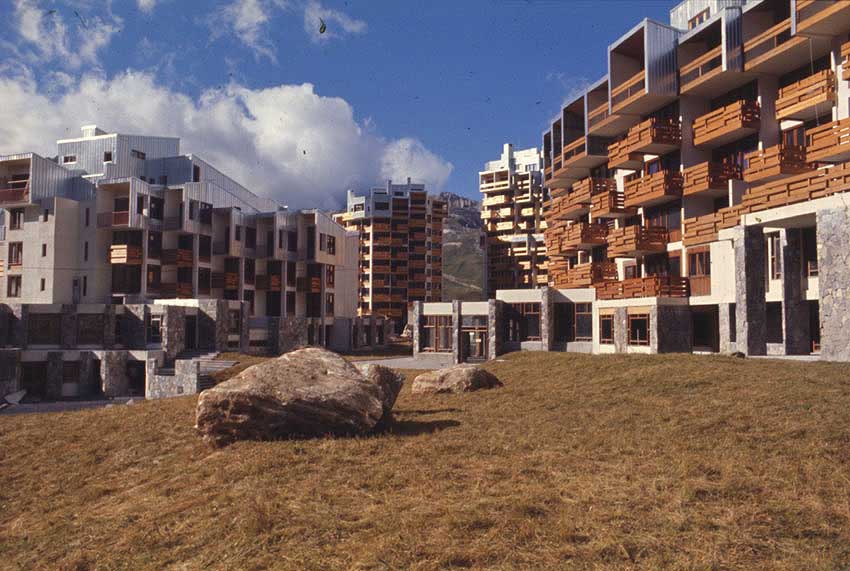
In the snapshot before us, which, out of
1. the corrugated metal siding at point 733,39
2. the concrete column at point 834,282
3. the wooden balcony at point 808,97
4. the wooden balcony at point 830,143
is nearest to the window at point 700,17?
the corrugated metal siding at point 733,39

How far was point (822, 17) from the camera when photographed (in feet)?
90.3

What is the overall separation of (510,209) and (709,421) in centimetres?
11785

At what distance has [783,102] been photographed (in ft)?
106

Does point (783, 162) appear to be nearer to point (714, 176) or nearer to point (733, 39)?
point (714, 176)

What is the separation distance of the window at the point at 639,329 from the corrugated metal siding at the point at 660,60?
14147mm

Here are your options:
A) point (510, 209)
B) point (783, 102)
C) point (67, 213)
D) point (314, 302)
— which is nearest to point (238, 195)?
point (314, 302)

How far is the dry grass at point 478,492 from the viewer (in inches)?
333

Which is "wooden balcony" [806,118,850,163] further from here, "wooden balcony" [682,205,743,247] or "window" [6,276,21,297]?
"window" [6,276,21,297]

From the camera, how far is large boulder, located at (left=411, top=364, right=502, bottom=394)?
2431 cm

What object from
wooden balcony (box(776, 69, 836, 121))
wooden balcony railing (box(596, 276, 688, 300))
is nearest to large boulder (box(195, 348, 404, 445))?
wooden balcony (box(776, 69, 836, 121))

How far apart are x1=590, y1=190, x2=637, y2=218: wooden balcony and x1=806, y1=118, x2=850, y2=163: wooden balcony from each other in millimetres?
16961

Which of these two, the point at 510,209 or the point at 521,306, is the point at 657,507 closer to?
the point at 521,306

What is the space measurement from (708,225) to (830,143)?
34.5 ft

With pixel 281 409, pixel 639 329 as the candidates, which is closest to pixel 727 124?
pixel 639 329
